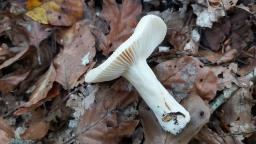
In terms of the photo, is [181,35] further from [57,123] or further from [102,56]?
[57,123]

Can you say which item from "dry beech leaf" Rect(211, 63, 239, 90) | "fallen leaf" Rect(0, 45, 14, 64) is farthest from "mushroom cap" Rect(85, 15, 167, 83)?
"fallen leaf" Rect(0, 45, 14, 64)

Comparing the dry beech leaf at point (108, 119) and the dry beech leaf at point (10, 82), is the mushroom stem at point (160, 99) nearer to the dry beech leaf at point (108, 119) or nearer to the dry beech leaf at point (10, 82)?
the dry beech leaf at point (108, 119)

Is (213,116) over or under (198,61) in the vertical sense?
under

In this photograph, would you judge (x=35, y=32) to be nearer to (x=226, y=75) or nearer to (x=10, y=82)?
(x=10, y=82)

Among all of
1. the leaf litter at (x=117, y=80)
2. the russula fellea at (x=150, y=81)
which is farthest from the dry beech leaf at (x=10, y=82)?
the russula fellea at (x=150, y=81)

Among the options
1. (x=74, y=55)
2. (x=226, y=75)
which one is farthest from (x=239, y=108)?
(x=74, y=55)

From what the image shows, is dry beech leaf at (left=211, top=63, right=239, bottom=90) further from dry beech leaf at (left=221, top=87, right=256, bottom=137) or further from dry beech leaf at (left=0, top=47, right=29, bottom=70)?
dry beech leaf at (left=0, top=47, right=29, bottom=70)

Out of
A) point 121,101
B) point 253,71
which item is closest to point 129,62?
point 121,101
